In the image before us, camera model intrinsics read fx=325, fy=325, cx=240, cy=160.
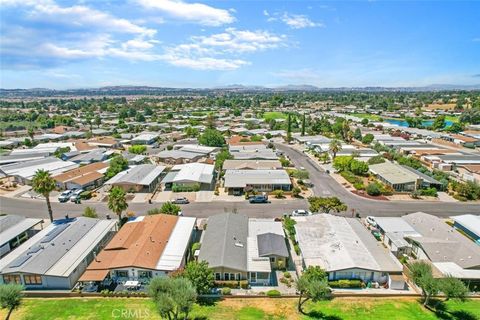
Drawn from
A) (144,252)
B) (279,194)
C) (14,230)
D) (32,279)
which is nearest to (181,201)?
(279,194)

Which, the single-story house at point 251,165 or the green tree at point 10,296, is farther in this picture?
the single-story house at point 251,165

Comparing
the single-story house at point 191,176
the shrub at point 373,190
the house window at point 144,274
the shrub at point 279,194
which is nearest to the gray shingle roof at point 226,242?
the house window at point 144,274

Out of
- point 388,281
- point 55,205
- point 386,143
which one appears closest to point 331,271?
point 388,281

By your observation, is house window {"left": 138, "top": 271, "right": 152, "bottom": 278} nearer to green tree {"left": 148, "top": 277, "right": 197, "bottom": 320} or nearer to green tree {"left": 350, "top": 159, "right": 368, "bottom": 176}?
green tree {"left": 148, "top": 277, "right": 197, "bottom": 320}

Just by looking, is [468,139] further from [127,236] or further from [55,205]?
[55,205]

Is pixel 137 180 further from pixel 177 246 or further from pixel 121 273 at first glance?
pixel 121 273

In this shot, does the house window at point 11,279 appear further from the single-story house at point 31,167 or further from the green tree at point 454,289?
the green tree at point 454,289

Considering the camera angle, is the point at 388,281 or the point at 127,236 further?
the point at 127,236
